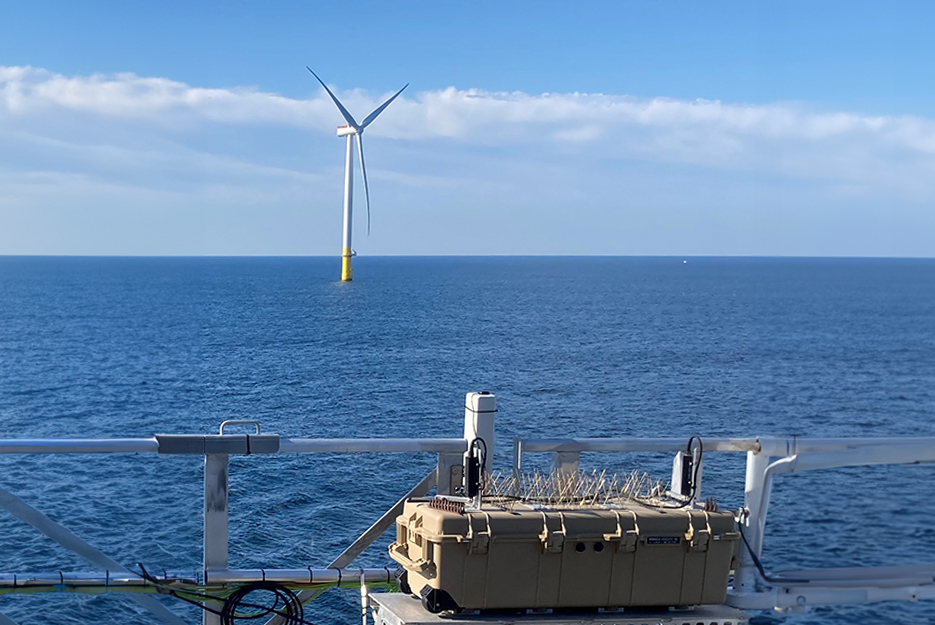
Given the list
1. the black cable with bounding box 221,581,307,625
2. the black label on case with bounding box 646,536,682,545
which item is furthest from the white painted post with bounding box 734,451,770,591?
the black cable with bounding box 221,581,307,625

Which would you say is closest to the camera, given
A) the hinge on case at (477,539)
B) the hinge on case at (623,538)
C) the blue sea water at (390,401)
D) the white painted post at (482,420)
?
the hinge on case at (477,539)

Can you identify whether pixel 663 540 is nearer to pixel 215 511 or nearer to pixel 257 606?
pixel 257 606

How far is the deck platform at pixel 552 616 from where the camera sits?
485 cm

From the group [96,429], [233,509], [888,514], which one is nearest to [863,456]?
[888,514]

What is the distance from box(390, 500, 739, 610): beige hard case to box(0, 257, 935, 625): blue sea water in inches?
28.7

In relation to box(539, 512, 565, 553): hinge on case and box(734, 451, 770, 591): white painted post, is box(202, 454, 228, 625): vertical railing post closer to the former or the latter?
box(539, 512, 565, 553): hinge on case

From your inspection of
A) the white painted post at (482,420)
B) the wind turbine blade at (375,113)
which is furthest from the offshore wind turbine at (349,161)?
the white painted post at (482,420)

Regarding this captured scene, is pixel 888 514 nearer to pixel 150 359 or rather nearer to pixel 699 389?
pixel 699 389

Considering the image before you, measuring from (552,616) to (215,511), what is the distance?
6.56 feet

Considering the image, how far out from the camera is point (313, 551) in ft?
80.7

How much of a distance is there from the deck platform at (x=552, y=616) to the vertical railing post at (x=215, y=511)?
983mm

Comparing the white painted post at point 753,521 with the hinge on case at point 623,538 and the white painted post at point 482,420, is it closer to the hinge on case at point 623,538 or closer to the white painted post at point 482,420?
the hinge on case at point 623,538

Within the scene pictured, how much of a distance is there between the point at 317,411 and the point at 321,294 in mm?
114085

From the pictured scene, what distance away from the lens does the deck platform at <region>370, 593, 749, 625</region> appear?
4.85 m
